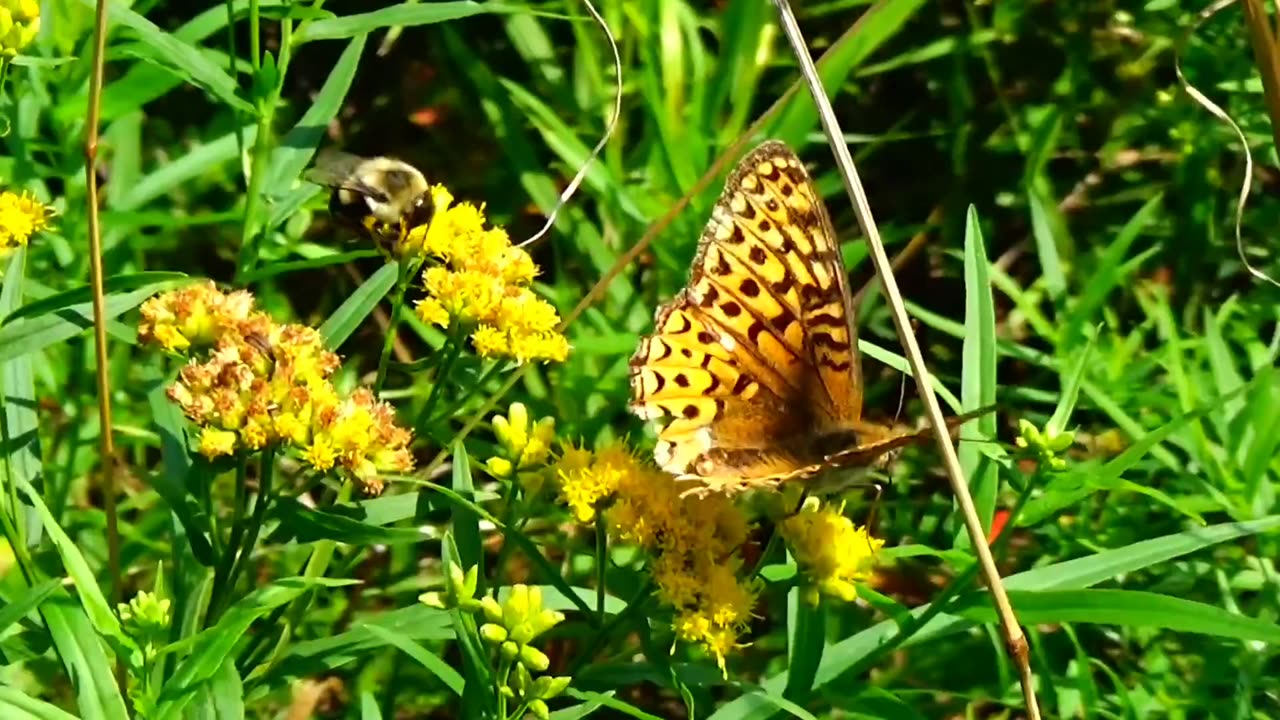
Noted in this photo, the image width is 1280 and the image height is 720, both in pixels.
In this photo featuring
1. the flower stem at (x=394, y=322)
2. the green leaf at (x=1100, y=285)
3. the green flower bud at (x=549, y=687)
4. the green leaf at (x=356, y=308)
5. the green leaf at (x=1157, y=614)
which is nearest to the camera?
the green flower bud at (x=549, y=687)

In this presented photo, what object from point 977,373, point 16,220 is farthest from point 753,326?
point 16,220

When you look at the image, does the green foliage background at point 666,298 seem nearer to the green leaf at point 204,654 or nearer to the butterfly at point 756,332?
the green leaf at point 204,654

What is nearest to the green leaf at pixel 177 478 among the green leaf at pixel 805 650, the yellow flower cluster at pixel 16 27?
the yellow flower cluster at pixel 16 27

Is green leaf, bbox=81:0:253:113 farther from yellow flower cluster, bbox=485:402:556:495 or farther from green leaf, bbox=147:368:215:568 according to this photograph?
yellow flower cluster, bbox=485:402:556:495

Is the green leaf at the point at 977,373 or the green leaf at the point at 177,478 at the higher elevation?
the green leaf at the point at 977,373

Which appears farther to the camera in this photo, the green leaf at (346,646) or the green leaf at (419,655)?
the green leaf at (346,646)

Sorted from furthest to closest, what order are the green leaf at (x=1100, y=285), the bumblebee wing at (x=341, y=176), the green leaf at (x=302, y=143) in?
the green leaf at (x=1100, y=285)
the green leaf at (x=302, y=143)
the bumblebee wing at (x=341, y=176)

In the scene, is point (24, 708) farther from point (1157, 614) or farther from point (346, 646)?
point (1157, 614)

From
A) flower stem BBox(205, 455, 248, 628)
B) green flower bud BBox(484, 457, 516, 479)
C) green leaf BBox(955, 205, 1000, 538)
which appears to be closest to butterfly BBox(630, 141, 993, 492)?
green leaf BBox(955, 205, 1000, 538)
